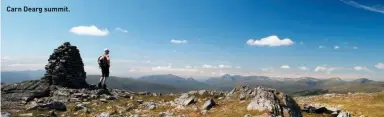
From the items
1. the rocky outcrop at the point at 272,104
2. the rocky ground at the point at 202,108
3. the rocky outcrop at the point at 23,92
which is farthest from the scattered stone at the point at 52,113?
the rocky outcrop at the point at 272,104

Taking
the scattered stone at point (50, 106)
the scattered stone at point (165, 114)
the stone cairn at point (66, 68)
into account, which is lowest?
the scattered stone at point (165, 114)

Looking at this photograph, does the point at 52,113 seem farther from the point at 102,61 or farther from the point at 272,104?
the point at 272,104

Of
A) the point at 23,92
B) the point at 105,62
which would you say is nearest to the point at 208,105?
the point at 105,62

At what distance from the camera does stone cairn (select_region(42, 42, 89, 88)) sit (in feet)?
163

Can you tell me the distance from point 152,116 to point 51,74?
30.3m

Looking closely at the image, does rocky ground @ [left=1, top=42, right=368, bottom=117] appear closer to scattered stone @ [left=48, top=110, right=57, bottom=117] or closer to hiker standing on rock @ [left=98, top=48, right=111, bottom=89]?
scattered stone @ [left=48, top=110, right=57, bottom=117]

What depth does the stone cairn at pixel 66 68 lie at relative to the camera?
4953 cm

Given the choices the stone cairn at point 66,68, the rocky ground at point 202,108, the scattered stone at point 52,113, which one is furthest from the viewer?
the stone cairn at point 66,68

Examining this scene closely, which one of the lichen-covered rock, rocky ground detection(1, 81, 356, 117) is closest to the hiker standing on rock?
rocky ground detection(1, 81, 356, 117)

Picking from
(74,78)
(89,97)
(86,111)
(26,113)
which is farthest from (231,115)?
(74,78)

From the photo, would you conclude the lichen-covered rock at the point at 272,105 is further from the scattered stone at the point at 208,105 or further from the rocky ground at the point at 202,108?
the scattered stone at the point at 208,105

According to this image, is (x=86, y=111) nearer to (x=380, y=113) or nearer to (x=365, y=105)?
(x=380, y=113)

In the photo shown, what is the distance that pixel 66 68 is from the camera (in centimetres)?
5066

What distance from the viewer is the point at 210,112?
2598 centimetres
